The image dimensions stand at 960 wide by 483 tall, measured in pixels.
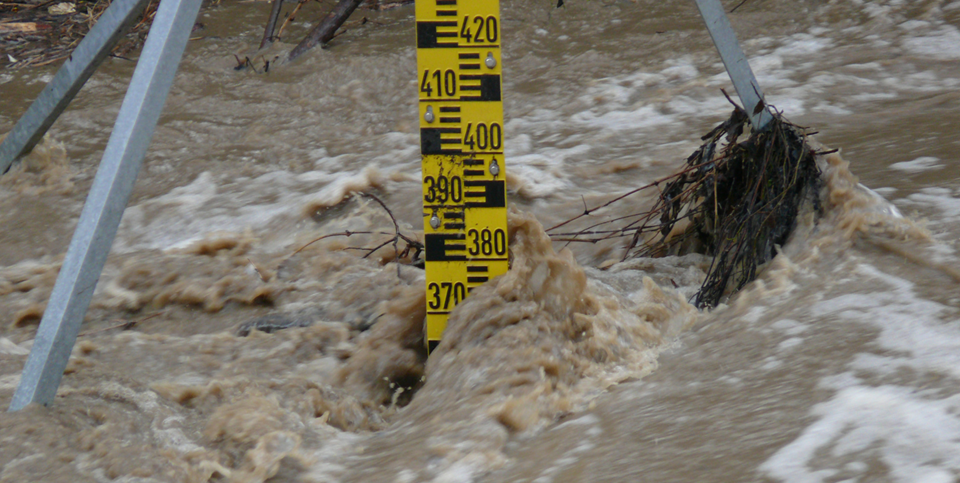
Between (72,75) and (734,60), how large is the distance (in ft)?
8.12

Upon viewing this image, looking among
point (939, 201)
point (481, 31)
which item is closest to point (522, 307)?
point (481, 31)

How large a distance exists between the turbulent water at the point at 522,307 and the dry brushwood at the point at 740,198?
0.27 ft

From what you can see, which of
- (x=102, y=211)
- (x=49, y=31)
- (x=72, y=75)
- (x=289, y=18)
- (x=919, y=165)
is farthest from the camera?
(x=49, y=31)

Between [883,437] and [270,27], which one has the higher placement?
[270,27]

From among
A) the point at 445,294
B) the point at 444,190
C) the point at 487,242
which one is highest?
the point at 444,190

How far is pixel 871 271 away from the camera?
74.9 inches

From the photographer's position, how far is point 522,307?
2082 millimetres

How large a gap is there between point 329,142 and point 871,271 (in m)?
3.13

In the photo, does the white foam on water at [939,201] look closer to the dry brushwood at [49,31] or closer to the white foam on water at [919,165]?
the white foam on water at [919,165]

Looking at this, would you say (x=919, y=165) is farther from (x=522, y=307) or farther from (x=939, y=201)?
(x=522, y=307)

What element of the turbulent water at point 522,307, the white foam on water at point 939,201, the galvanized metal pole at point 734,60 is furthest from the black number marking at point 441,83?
the white foam on water at point 939,201

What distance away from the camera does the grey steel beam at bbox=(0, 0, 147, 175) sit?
8.86 feet

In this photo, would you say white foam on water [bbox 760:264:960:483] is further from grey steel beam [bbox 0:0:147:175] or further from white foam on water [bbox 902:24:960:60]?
white foam on water [bbox 902:24:960:60]

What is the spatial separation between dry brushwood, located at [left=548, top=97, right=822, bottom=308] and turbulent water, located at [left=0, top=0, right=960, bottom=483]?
8 centimetres
